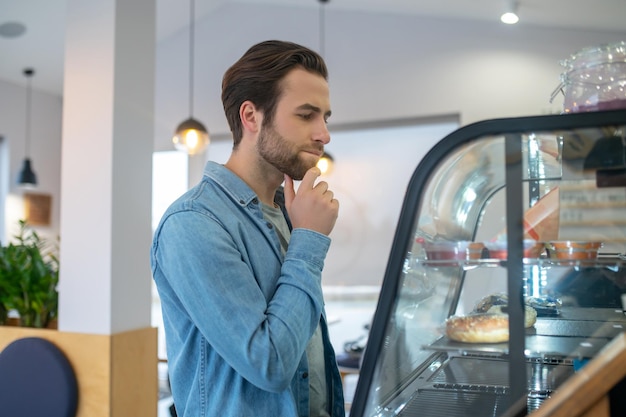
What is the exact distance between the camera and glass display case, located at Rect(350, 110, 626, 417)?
938 mm

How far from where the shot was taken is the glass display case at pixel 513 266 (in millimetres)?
938

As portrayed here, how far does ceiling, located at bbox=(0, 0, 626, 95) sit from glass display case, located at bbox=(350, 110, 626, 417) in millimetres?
3523

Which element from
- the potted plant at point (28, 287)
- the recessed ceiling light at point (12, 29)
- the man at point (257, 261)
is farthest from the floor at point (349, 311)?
the man at point (257, 261)

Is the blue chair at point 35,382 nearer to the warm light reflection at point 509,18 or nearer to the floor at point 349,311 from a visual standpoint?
the floor at point 349,311

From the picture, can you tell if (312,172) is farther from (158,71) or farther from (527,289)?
(158,71)

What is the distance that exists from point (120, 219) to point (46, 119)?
4.49 metres

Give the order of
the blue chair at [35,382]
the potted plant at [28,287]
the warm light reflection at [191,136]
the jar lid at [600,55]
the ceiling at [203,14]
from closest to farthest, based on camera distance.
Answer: the jar lid at [600,55] → the blue chair at [35,382] → the potted plant at [28,287] → the warm light reflection at [191,136] → the ceiling at [203,14]

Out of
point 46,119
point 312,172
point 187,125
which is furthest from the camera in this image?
point 46,119

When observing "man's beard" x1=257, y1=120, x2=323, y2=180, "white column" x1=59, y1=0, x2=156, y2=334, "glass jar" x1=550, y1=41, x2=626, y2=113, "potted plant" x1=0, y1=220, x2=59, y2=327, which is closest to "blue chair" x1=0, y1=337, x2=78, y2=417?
"white column" x1=59, y1=0, x2=156, y2=334

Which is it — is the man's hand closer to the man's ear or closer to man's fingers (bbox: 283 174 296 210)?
man's fingers (bbox: 283 174 296 210)

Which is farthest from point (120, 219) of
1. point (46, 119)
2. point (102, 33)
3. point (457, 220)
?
point (46, 119)

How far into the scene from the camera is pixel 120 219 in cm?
269

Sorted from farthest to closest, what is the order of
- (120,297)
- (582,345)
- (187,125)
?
(187,125) → (120,297) → (582,345)

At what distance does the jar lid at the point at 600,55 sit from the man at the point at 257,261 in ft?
1.54
